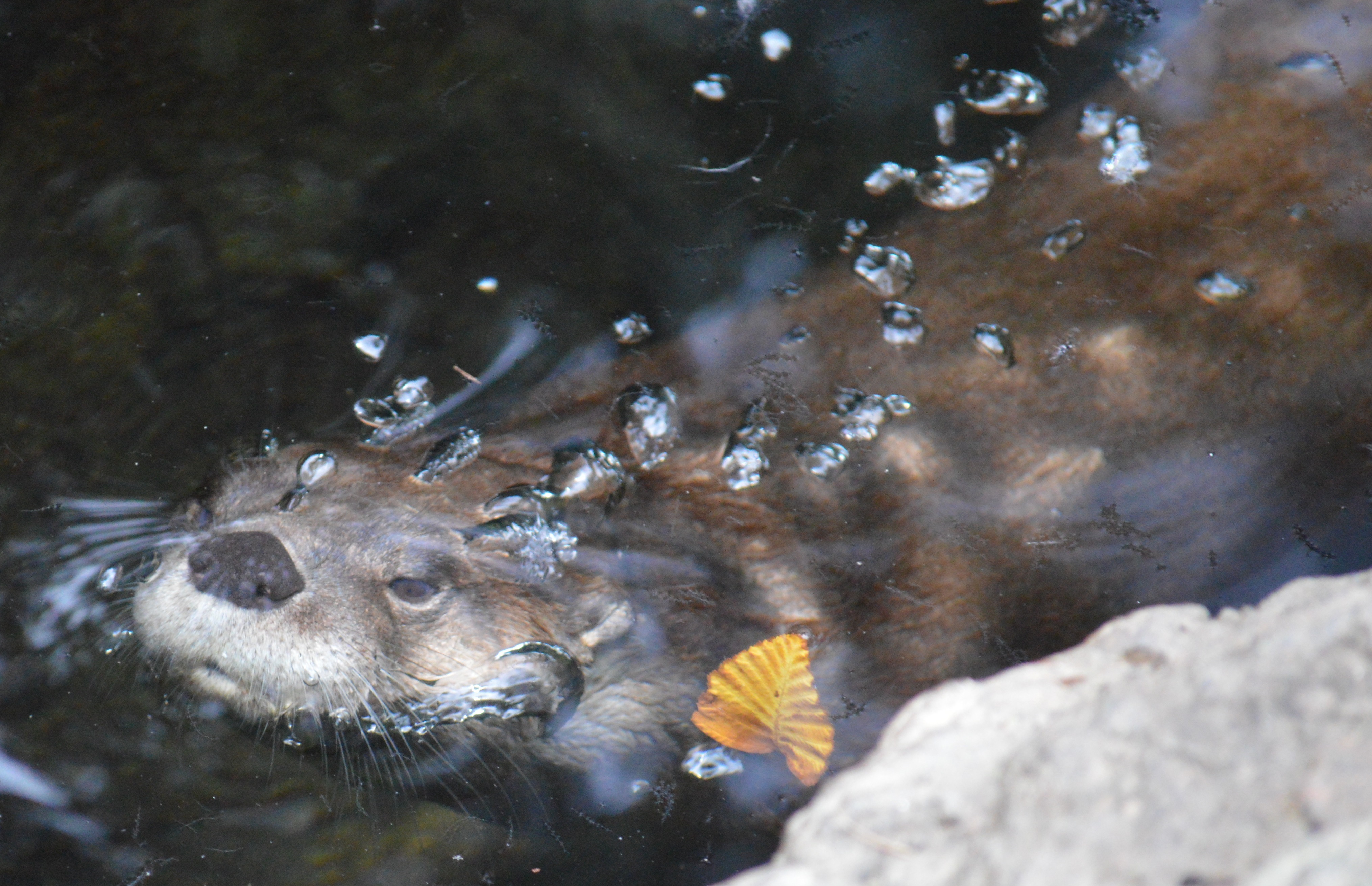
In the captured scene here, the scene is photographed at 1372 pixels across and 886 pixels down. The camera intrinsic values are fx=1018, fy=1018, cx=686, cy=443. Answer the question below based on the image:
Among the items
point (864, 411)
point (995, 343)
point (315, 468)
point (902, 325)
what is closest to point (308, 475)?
point (315, 468)

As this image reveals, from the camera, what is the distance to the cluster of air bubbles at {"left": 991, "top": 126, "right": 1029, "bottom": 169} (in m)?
3.09

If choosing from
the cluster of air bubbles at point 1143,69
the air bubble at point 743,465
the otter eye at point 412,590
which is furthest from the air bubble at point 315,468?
the cluster of air bubbles at point 1143,69

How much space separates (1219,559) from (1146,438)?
38cm

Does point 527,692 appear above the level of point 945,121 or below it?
below

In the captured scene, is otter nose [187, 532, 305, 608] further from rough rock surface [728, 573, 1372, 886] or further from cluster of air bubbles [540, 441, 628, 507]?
rough rock surface [728, 573, 1372, 886]

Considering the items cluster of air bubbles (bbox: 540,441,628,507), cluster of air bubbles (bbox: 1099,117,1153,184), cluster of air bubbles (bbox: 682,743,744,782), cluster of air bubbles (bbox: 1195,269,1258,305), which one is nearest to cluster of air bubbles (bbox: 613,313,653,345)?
cluster of air bubbles (bbox: 540,441,628,507)

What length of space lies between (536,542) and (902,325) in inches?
48.4

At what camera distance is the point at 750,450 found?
297cm

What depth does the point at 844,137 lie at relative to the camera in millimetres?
3455

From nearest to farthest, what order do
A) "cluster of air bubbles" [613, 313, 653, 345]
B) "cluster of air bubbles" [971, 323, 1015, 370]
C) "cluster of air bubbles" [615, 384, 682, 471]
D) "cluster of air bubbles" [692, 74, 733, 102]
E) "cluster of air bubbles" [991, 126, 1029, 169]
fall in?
"cluster of air bubbles" [971, 323, 1015, 370], "cluster of air bubbles" [615, 384, 682, 471], "cluster of air bubbles" [991, 126, 1029, 169], "cluster of air bubbles" [613, 313, 653, 345], "cluster of air bubbles" [692, 74, 733, 102]

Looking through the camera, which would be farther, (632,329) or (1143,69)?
(632,329)

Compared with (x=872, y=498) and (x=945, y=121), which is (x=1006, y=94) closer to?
(x=945, y=121)

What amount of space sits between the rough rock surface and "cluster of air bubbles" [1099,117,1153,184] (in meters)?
1.61

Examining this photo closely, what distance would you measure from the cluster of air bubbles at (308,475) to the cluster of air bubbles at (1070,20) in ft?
8.71
